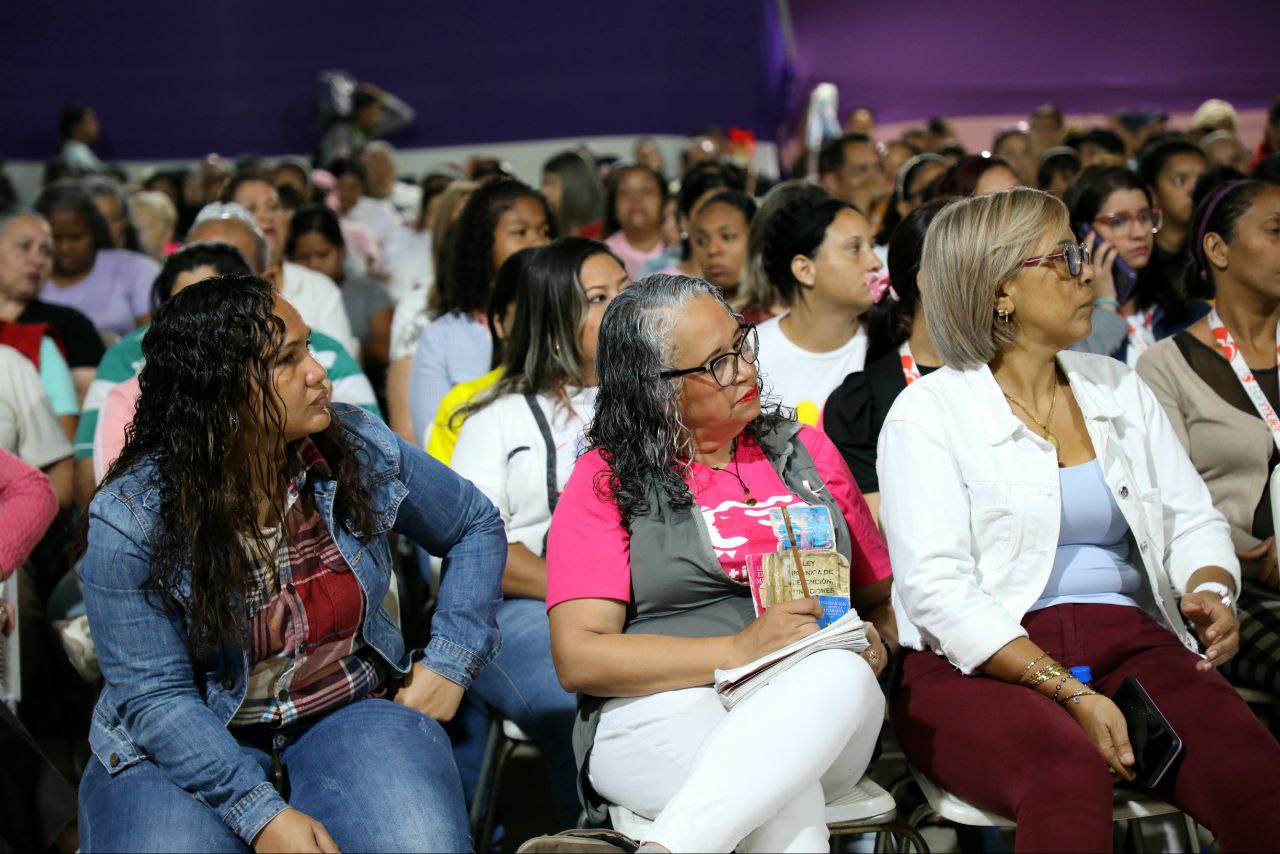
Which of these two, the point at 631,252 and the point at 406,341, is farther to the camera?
the point at 631,252

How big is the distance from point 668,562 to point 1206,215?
189 cm

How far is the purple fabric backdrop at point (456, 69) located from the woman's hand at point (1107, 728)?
398 inches

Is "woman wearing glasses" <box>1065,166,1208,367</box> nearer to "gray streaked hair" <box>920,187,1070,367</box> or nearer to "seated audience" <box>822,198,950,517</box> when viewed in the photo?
"seated audience" <box>822,198,950,517</box>

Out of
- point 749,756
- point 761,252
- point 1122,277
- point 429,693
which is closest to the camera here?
point 749,756

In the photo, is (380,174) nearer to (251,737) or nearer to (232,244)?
(232,244)

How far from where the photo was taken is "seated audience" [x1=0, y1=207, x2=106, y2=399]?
4.27 m

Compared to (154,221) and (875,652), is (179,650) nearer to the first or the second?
(875,652)

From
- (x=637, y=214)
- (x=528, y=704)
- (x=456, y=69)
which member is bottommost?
(x=528, y=704)

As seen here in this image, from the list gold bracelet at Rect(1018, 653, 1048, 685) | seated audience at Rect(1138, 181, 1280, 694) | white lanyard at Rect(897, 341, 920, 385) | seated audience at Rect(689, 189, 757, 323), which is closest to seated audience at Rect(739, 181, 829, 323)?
seated audience at Rect(689, 189, 757, 323)

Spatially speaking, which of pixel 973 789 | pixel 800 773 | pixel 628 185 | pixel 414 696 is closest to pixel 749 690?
pixel 800 773

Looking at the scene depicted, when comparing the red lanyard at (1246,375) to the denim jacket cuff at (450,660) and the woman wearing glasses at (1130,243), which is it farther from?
the denim jacket cuff at (450,660)

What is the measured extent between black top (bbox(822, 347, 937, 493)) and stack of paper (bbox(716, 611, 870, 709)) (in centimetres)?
90

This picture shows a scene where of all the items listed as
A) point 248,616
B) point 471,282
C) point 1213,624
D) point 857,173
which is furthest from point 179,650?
point 857,173

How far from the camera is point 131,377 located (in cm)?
342
